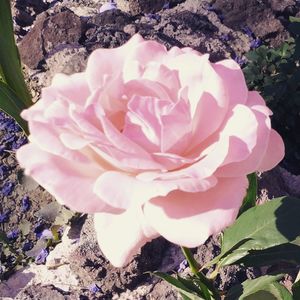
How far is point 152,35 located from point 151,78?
5.01ft

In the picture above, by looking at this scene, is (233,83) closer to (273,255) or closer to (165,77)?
(165,77)

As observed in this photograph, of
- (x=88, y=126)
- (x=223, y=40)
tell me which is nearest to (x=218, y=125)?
(x=88, y=126)

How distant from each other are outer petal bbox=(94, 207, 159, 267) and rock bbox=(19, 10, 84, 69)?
1.54 meters

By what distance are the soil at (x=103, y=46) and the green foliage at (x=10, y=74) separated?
65 centimetres

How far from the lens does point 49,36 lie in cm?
220

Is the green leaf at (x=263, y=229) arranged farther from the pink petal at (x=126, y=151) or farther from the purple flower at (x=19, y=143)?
the purple flower at (x=19, y=143)

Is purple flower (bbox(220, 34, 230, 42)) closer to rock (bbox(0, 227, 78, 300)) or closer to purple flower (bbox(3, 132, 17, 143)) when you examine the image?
purple flower (bbox(3, 132, 17, 143))

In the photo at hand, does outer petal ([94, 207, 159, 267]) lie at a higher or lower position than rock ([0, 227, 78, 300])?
higher

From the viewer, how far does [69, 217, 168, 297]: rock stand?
164 cm

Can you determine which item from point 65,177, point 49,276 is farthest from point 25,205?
point 65,177

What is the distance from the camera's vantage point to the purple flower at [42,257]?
5.98ft

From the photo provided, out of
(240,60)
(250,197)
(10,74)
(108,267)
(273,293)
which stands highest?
(10,74)

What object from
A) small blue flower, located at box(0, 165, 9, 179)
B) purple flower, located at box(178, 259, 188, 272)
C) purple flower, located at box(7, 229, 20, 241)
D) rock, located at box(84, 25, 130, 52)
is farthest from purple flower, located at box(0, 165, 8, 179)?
purple flower, located at box(178, 259, 188, 272)

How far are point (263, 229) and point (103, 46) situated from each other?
1346 millimetres
